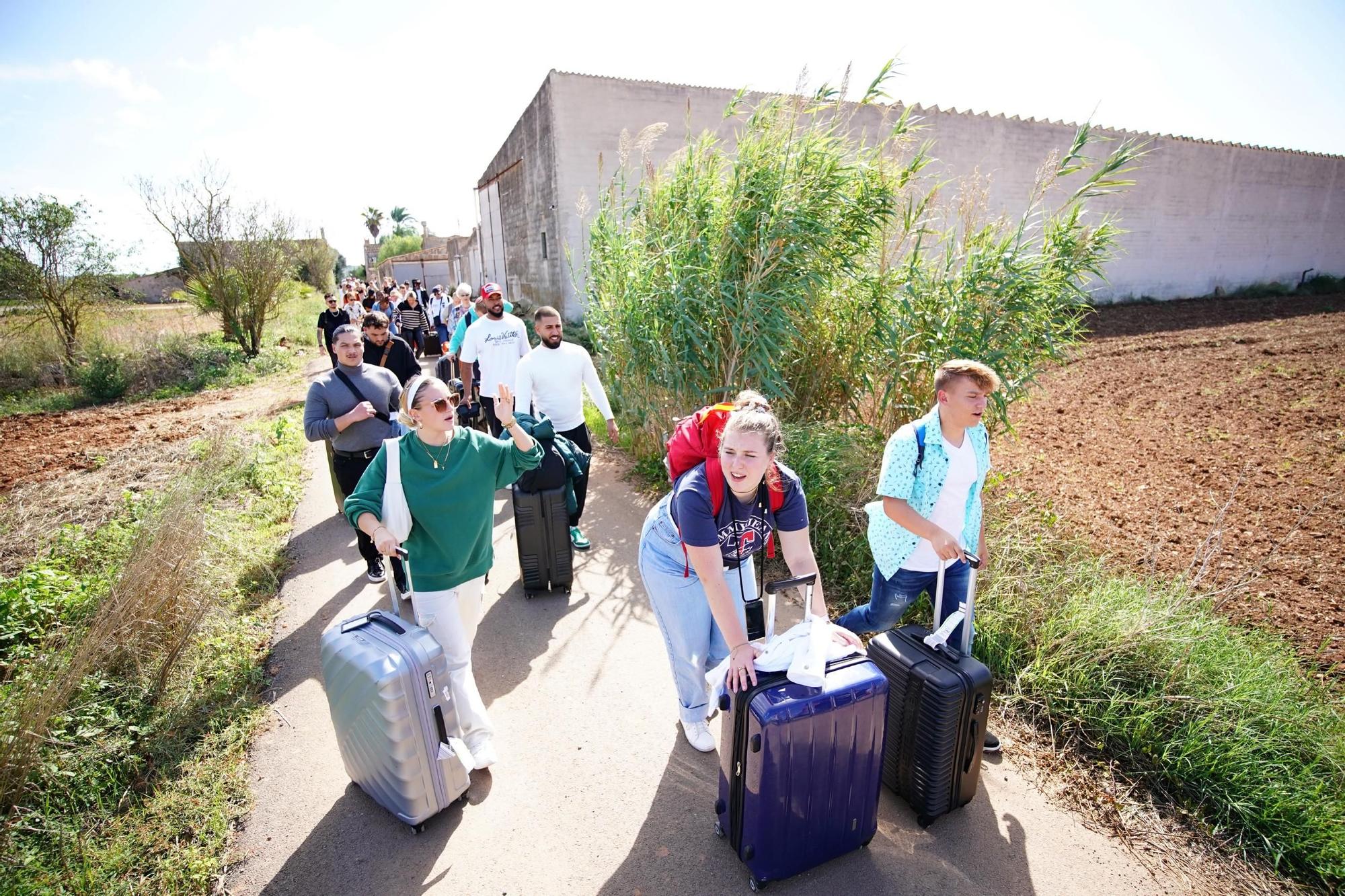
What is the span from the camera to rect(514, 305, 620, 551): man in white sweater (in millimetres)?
4797

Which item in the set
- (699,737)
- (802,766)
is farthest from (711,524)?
(699,737)

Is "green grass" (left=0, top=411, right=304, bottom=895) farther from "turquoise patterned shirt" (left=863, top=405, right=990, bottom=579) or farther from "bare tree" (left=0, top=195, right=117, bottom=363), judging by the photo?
"bare tree" (left=0, top=195, right=117, bottom=363)

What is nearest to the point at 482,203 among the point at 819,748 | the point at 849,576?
the point at 849,576

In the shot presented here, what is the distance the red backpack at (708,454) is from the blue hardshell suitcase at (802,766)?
64 centimetres

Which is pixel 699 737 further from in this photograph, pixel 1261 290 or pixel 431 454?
pixel 1261 290

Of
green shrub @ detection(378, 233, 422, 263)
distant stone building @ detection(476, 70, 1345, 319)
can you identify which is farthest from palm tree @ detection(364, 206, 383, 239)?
distant stone building @ detection(476, 70, 1345, 319)

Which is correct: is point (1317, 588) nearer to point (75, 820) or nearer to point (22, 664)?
point (75, 820)

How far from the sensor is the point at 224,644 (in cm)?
373

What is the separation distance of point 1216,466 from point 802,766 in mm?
6782

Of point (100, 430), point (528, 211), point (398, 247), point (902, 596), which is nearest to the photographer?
point (902, 596)

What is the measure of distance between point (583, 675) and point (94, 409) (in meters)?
13.9

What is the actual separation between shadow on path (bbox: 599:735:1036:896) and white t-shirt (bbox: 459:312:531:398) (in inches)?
164

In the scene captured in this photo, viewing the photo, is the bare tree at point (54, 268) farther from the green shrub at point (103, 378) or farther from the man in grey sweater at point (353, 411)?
the man in grey sweater at point (353, 411)

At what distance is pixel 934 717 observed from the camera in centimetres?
241
